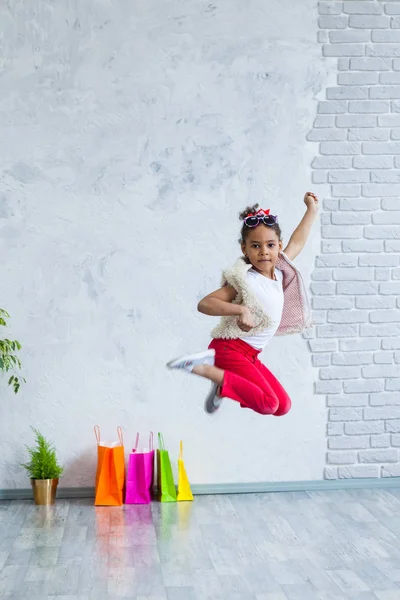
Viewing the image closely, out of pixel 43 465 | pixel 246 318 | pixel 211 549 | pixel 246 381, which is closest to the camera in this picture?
pixel 246 318

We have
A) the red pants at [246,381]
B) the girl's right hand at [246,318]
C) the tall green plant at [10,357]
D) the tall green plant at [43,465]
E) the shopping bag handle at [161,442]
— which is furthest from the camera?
the shopping bag handle at [161,442]

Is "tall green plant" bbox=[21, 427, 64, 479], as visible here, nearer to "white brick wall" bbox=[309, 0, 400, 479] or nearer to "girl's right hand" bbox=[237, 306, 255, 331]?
"white brick wall" bbox=[309, 0, 400, 479]

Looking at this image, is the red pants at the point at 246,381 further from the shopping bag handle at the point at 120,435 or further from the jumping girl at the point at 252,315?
the shopping bag handle at the point at 120,435

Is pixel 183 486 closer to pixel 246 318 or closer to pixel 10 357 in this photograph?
pixel 10 357

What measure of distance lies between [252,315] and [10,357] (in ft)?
8.20

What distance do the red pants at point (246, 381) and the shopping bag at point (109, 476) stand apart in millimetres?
2212

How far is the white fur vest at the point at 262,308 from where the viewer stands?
2621 millimetres

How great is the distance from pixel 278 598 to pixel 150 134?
2.55 metres

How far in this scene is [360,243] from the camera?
16.7 ft

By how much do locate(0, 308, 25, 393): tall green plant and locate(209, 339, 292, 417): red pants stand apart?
2.12 meters

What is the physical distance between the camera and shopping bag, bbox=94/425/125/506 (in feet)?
15.8

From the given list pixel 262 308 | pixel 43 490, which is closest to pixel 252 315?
pixel 262 308

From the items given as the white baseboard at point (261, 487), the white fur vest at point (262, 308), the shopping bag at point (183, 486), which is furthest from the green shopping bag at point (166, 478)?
the white fur vest at point (262, 308)

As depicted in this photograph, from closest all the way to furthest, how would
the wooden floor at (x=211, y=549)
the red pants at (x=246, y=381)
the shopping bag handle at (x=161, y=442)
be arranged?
the red pants at (x=246, y=381), the wooden floor at (x=211, y=549), the shopping bag handle at (x=161, y=442)
